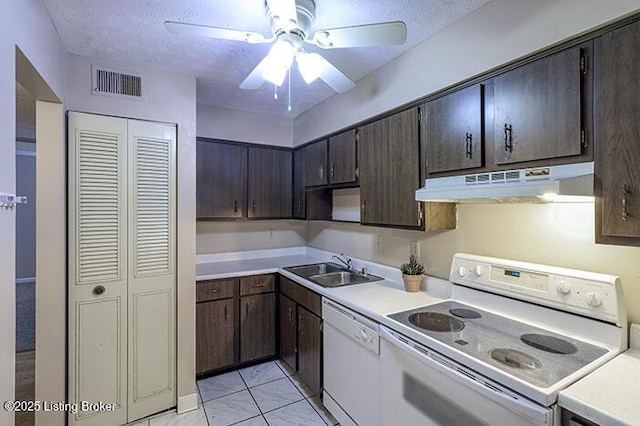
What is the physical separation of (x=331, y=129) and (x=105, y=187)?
1825 mm

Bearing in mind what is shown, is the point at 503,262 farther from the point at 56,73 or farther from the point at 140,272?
the point at 56,73

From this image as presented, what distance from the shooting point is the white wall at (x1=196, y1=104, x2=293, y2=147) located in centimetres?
314

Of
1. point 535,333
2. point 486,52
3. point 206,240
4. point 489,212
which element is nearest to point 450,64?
point 486,52

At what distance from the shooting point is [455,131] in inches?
66.6

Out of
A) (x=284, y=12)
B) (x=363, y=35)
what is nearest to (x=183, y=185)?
(x=284, y=12)

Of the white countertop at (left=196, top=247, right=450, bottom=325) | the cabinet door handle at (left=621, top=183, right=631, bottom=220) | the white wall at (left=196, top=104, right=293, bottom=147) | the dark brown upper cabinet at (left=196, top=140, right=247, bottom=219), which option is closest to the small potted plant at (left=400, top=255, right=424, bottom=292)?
the white countertop at (left=196, top=247, right=450, bottom=325)

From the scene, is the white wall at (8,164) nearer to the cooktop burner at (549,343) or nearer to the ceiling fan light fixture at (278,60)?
the ceiling fan light fixture at (278,60)

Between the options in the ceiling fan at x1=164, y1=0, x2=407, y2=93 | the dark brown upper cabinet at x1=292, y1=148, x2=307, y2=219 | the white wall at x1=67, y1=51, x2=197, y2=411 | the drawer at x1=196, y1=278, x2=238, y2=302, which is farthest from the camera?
the dark brown upper cabinet at x1=292, y1=148, x2=307, y2=219

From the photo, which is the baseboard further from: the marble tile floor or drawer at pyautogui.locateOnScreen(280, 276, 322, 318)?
drawer at pyautogui.locateOnScreen(280, 276, 322, 318)

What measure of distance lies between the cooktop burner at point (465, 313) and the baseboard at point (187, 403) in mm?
1982

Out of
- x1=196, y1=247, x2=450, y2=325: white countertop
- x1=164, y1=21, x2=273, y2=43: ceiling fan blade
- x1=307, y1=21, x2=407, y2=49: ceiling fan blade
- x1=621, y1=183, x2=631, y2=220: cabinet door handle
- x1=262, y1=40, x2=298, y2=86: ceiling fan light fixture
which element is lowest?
x1=196, y1=247, x2=450, y2=325: white countertop

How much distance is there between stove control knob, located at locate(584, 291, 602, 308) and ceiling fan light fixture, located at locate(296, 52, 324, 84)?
1.61m

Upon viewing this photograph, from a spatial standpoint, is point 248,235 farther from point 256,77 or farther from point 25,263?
point 25,263

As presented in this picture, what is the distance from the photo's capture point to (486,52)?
158cm
